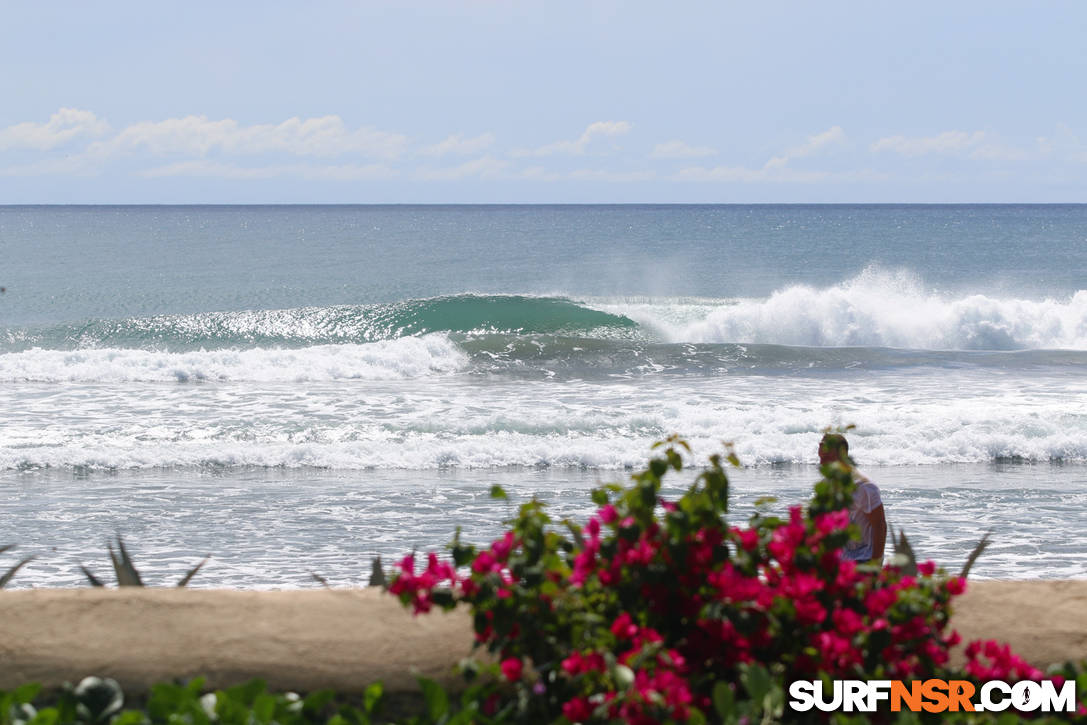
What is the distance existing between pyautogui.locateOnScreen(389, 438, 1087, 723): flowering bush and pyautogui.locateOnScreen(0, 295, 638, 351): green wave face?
25.7 m

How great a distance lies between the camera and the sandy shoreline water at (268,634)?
3182mm

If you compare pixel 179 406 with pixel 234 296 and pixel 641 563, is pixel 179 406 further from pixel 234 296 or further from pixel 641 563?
pixel 234 296

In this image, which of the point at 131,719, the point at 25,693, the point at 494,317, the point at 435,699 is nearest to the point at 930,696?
the point at 435,699

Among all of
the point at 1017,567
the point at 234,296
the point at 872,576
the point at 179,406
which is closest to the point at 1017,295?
the point at 234,296

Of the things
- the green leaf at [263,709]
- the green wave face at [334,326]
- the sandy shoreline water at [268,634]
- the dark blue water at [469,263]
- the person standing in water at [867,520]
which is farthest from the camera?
the dark blue water at [469,263]

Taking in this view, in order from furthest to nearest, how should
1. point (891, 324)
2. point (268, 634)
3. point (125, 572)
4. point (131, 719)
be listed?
point (891, 324) < point (125, 572) < point (268, 634) < point (131, 719)

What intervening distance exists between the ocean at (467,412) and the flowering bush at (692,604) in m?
5.60

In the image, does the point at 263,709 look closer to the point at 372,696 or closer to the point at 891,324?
the point at 372,696

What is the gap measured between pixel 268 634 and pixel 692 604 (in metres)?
1.24

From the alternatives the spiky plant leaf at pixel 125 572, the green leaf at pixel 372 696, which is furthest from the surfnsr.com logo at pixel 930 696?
the spiky plant leaf at pixel 125 572

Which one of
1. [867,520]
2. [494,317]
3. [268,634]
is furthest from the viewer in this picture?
[494,317]

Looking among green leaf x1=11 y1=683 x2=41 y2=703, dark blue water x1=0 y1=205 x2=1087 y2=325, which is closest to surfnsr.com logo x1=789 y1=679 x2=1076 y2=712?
green leaf x1=11 y1=683 x2=41 y2=703

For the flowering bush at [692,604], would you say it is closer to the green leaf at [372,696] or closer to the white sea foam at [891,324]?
the green leaf at [372,696]

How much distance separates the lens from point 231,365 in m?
22.3
